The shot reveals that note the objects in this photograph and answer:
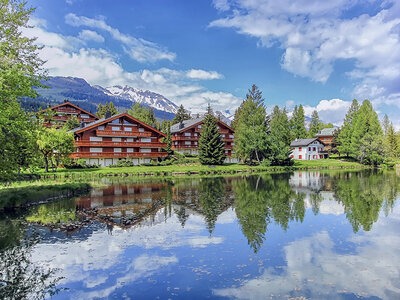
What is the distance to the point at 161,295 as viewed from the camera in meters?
9.96

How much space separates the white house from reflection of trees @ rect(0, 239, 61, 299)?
103 metres

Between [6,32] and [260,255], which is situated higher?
[6,32]

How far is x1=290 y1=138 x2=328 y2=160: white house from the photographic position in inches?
4188

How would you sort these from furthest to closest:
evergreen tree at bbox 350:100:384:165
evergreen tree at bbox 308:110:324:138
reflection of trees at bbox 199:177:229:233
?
1. evergreen tree at bbox 308:110:324:138
2. evergreen tree at bbox 350:100:384:165
3. reflection of trees at bbox 199:177:229:233

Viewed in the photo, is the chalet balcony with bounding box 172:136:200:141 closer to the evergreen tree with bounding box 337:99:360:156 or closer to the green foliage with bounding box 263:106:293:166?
the green foliage with bounding box 263:106:293:166

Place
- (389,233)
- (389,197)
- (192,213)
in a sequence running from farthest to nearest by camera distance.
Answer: (389,197), (192,213), (389,233)

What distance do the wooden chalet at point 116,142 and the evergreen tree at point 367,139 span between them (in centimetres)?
5718

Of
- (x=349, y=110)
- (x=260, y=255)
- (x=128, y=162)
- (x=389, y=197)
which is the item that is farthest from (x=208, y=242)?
(x=349, y=110)

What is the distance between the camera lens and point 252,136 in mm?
72188

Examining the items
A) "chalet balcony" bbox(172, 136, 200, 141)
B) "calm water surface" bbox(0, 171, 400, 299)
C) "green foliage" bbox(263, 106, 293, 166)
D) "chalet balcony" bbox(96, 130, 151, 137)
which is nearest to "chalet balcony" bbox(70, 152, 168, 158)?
"chalet balcony" bbox(96, 130, 151, 137)

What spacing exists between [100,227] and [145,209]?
6.13 m

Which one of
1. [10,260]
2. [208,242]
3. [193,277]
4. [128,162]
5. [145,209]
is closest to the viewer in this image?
[193,277]

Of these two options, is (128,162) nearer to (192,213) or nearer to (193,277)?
(192,213)

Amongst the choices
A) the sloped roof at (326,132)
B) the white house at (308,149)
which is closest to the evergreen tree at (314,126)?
the sloped roof at (326,132)
